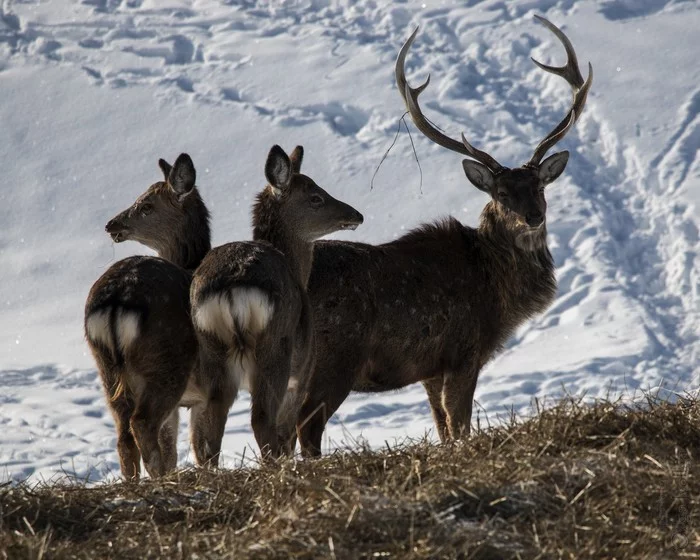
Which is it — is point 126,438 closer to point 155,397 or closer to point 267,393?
A: point 155,397

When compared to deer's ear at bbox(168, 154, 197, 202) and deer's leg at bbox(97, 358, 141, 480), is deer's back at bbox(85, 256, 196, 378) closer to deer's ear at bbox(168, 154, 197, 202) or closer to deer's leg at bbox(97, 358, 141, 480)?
deer's leg at bbox(97, 358, 141, 480)

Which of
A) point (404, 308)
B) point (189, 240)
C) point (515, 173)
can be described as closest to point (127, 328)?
point (189, 240)

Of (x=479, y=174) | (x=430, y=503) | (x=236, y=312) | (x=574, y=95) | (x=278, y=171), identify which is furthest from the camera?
(x=574, y=95)

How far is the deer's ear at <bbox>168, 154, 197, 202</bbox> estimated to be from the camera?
9969 millimetres

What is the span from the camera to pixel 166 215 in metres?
10.0

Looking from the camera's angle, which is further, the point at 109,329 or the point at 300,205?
the point at 300,205

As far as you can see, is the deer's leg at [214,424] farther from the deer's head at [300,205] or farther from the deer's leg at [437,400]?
the deer's leg at [437,400]

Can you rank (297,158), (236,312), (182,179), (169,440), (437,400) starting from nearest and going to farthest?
(236,312), (169,440), (182,179), (437,400), (297,158)

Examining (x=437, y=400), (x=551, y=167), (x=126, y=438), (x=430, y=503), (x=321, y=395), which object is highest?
(x=551, y=167)

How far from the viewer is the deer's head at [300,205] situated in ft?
32.1

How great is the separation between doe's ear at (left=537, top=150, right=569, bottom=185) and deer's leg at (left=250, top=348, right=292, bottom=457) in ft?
12.2

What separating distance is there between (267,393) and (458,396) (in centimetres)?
246

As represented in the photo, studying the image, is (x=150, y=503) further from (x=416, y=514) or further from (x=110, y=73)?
(x=110, y=73)

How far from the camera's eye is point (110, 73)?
11544 centimetres
